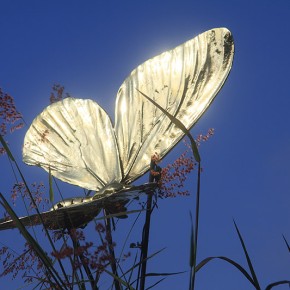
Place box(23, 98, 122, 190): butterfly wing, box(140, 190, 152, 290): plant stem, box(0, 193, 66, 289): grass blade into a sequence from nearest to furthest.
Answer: box(0, 193, 66, 289): grass blade, box(140, 190, 152, 290): plant stem, box(23, 98, 122, 190): butterfly wing

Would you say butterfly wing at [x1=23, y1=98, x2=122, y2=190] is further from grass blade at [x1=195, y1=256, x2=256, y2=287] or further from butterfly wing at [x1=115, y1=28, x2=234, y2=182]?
grass blade at [x1=195, y1=256, x2=256, y2=287]

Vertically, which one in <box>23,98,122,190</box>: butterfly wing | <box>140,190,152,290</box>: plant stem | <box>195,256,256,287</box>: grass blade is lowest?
<box>195,256,256,287</box>: grass blade

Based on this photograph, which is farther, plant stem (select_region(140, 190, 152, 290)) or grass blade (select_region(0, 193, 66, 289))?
plant stem (select_region(140, 190, 152, 290))

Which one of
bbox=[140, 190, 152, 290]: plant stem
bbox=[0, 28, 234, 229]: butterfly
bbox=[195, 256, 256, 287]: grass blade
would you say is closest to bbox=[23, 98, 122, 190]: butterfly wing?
bbox=[0, 28, 234, 229]: butterfly

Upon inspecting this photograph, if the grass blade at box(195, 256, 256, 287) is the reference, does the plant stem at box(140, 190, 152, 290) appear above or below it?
above

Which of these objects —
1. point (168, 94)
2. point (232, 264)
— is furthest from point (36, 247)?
point (168, 94)

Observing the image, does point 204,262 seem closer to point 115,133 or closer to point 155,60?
point 115,133

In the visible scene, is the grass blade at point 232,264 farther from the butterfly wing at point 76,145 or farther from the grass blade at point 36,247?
the butterfly wing at point 76,145

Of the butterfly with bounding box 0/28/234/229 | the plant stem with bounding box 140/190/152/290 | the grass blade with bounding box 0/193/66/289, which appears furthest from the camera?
the butterfly with bounding box 0/28/234/229

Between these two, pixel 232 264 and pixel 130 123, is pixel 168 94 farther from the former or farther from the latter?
pixel 232 264
